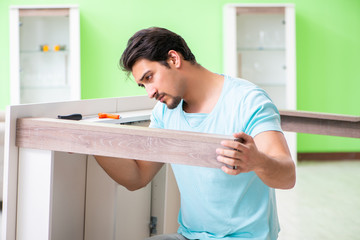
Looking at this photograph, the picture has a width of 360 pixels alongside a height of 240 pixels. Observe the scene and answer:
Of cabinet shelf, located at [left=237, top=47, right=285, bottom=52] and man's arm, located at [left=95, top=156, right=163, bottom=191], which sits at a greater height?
cabinet shelf, located at [left=237, top=47, right=285, bottom=52]

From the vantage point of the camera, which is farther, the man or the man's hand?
the man

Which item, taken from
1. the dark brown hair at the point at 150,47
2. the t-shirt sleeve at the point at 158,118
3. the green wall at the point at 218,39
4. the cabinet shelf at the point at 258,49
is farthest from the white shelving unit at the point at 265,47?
the dark brown hair at the point at 150,47

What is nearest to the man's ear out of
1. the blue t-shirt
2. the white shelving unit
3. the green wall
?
the blue t-shirt

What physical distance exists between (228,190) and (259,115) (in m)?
0.28

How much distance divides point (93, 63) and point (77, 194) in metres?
4.10

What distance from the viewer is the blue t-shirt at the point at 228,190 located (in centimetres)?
147

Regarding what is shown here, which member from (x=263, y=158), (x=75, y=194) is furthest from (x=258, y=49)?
(x=263, y=158)

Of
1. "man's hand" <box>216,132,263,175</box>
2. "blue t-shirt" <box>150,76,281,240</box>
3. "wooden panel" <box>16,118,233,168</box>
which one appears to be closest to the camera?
"man's hand" <box>216,132,263,175</box>

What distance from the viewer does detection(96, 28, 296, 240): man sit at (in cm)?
148

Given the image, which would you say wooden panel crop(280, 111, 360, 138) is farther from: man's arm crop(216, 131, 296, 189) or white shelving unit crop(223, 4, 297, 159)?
white shelving unit crop(223, 4, 297, 159)

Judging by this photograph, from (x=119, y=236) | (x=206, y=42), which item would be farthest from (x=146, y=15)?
(x=119, y=236)

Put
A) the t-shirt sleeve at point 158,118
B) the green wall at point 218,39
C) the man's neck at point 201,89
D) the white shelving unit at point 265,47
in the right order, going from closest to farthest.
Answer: the man's neck at point 201,89
the t-shirt sleeve at point 158,118
the white shelving unit at point 265,47
the green wall at point 218,39

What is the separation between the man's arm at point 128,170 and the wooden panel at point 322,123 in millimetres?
849

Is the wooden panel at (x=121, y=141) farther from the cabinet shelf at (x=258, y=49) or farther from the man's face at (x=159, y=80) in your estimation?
the cabinet shelf at (x=258, y=49)
